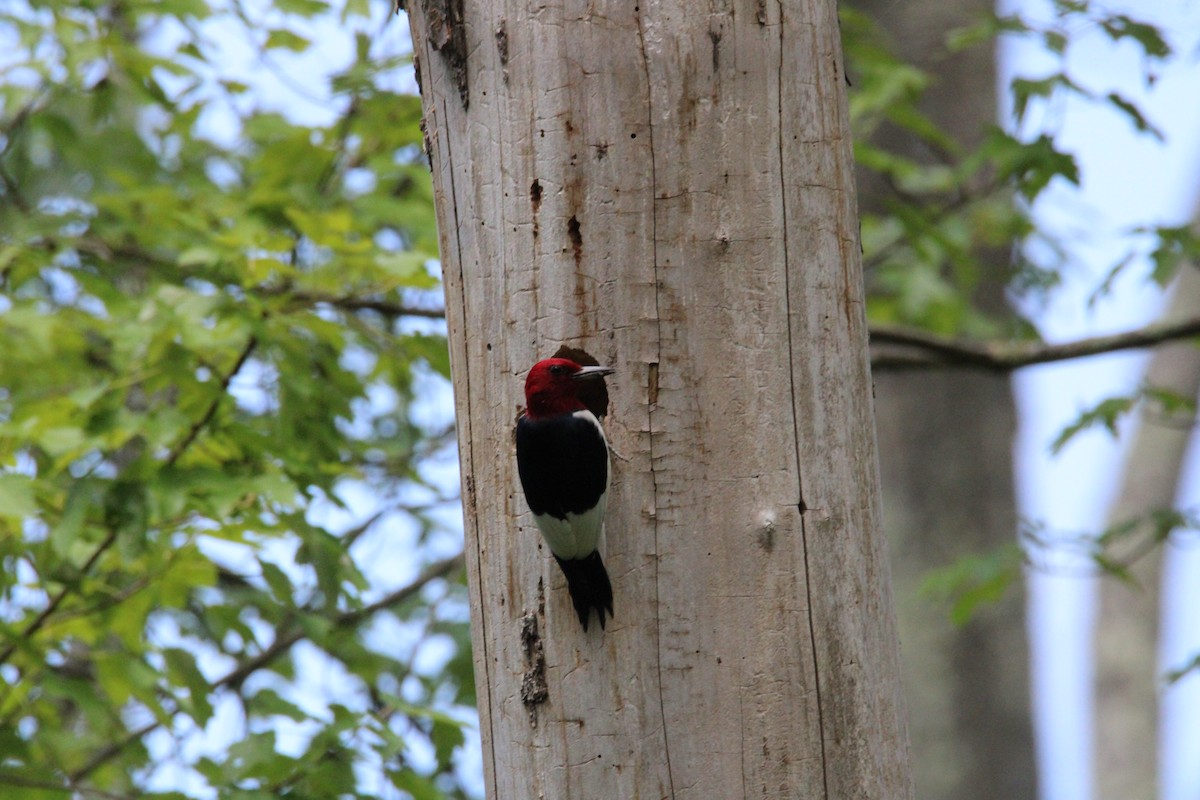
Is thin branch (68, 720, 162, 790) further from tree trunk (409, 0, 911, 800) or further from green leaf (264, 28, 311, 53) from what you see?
green leaf (264, 28, 311, 53)

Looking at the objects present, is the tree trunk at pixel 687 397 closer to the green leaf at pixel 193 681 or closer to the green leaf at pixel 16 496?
the green leaf at pixel 16 496

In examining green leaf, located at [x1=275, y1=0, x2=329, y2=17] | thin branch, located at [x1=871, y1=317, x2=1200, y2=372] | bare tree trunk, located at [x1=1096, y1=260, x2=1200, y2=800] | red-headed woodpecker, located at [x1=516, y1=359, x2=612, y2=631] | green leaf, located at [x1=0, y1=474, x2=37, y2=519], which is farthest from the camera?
bare tree trunk, located at [x1=1096, y1=260, x2=1200, y2=800]

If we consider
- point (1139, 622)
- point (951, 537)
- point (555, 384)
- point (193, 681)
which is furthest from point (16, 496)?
point (1139, 622)

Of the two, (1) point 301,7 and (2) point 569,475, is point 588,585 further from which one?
(1) point 301,7

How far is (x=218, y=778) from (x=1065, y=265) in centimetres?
470

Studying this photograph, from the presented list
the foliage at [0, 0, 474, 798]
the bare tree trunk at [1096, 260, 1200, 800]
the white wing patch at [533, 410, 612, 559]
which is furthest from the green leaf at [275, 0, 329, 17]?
the bare tree trunk at [1096, 260, 1200, 800]

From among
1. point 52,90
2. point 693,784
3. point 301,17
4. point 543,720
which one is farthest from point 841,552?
point 52,90

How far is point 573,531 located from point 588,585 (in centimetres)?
10

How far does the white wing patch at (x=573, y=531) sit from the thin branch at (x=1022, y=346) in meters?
2.55

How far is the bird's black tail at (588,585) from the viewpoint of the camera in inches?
74.1

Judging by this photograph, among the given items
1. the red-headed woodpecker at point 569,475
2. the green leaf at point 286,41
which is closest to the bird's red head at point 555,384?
the red-headed woodpecker at point 569,475

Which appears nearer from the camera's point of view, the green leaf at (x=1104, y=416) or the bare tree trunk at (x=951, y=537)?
the green leaf at (x=1104, y=416)

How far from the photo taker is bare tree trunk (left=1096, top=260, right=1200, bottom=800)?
35.3 feet

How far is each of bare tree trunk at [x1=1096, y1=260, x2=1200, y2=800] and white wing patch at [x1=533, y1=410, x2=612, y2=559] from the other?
9848 mm
